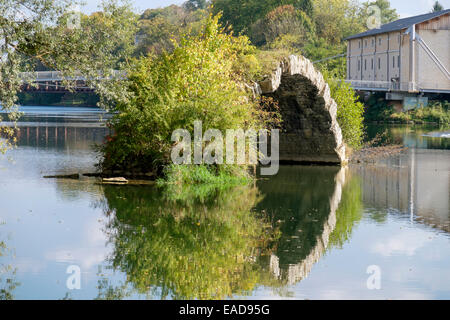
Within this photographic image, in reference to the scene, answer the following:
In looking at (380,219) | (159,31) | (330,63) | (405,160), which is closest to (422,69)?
(330,63)

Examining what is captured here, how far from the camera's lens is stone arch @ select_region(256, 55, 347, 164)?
21328mm

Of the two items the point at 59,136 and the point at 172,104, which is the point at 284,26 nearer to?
the point at 59,136

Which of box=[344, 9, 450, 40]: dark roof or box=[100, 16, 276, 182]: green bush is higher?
box=[344, 9, 450, 40]: dark roof

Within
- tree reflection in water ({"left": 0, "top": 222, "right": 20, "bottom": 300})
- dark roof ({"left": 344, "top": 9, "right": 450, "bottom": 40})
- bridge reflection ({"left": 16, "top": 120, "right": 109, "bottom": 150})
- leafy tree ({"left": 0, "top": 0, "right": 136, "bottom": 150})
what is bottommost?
tree reflection in water ({"left": 0, "top": 222, "right": 20, "bottom": 300})

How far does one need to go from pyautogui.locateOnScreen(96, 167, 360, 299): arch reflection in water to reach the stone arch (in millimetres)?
4974

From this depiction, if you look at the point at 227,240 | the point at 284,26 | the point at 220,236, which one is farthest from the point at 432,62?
the point at 227,240

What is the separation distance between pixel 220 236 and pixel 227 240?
366 mm

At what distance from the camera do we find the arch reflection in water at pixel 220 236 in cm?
854

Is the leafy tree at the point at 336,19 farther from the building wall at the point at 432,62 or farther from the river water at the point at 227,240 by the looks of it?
the river water at the point at 227,240

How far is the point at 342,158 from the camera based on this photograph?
23.7 metres

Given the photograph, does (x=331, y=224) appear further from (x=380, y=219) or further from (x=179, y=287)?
(x=179, y=287)

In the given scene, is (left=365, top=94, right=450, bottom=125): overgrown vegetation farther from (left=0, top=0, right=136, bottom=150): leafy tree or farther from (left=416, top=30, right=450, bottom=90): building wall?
(left=0, top=0, right=136, bottom=150): leafy tree

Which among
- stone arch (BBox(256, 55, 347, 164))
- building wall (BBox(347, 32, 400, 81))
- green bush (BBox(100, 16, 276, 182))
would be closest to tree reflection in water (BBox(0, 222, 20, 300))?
green bush (BBox(100, 16, 276, 182))

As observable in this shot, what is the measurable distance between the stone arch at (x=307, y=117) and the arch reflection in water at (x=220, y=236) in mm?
4974
